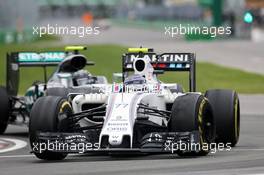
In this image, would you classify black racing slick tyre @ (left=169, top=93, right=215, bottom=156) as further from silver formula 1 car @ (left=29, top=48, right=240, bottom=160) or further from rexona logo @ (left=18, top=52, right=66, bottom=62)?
rexona logo @ (left=18, top=52, right=66, bottom=62)

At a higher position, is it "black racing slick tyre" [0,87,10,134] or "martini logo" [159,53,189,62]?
"martini logo" [159,53,189,62]

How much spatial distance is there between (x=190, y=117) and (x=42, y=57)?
6942 mm

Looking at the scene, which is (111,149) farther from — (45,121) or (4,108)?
(4,108)

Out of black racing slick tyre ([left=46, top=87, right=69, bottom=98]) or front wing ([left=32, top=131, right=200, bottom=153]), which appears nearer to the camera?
front wing ([left=32, top=131, right=200, bottom=153])

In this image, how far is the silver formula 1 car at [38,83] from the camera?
2013 centimetres

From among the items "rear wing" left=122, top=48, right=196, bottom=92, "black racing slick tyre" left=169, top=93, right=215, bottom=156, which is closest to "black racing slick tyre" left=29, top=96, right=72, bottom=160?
"black racing slick tyre" left=169, top=93, right=215, bottom=156

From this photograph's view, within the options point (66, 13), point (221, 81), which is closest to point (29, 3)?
point (221, 81)

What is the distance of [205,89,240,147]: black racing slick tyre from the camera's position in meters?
16.6

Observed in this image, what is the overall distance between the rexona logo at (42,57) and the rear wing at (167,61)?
3992 mm

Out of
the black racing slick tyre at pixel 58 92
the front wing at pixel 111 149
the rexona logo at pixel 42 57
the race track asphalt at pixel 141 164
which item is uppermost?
the rexona logo at pixel 42 57

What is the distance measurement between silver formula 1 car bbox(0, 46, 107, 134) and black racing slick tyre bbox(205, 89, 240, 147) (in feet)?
12.6

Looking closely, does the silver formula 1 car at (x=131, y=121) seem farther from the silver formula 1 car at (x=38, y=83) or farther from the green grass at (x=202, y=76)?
the green grass at (x=202, y=76)

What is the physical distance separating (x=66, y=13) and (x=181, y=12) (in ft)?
78.6

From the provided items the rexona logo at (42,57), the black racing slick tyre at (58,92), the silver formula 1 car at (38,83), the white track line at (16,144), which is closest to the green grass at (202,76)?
the rexona logo at (42,57)
